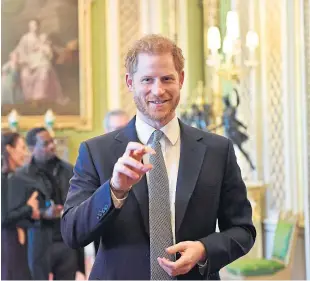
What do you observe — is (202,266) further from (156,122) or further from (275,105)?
(275,105)

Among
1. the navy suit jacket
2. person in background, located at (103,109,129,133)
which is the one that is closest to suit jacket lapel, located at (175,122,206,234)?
the navy suit jacket

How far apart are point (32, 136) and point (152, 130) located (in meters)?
2.59

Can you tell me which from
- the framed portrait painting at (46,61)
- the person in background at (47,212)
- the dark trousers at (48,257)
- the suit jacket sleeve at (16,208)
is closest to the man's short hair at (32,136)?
the person in background at (47,212)

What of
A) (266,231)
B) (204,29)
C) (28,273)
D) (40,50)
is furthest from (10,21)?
(266,231)

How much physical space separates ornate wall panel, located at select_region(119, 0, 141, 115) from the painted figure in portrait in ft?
1.07

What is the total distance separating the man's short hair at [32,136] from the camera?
372 centimetres

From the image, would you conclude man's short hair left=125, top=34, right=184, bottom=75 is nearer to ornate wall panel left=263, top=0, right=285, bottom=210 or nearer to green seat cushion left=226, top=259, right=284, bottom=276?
green seat cushion left=226, top=259, right=284, bottom=276

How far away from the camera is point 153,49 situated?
1.22 meters

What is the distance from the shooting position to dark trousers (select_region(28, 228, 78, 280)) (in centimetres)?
362

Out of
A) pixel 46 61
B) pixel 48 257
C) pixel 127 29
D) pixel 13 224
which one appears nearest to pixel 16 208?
pixel 13 224

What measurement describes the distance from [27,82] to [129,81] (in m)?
2.92

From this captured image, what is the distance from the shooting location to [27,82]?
4066 mm

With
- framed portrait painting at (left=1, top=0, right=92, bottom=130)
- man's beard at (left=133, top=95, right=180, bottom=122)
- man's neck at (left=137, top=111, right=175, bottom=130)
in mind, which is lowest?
man's neck at (left=137, top=111, right=175, bottom=130)

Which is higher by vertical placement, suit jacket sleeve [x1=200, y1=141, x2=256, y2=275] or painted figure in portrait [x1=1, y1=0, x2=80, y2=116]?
painted figure in portrait [x1=1, y1=0, x2=80, y2=116]
